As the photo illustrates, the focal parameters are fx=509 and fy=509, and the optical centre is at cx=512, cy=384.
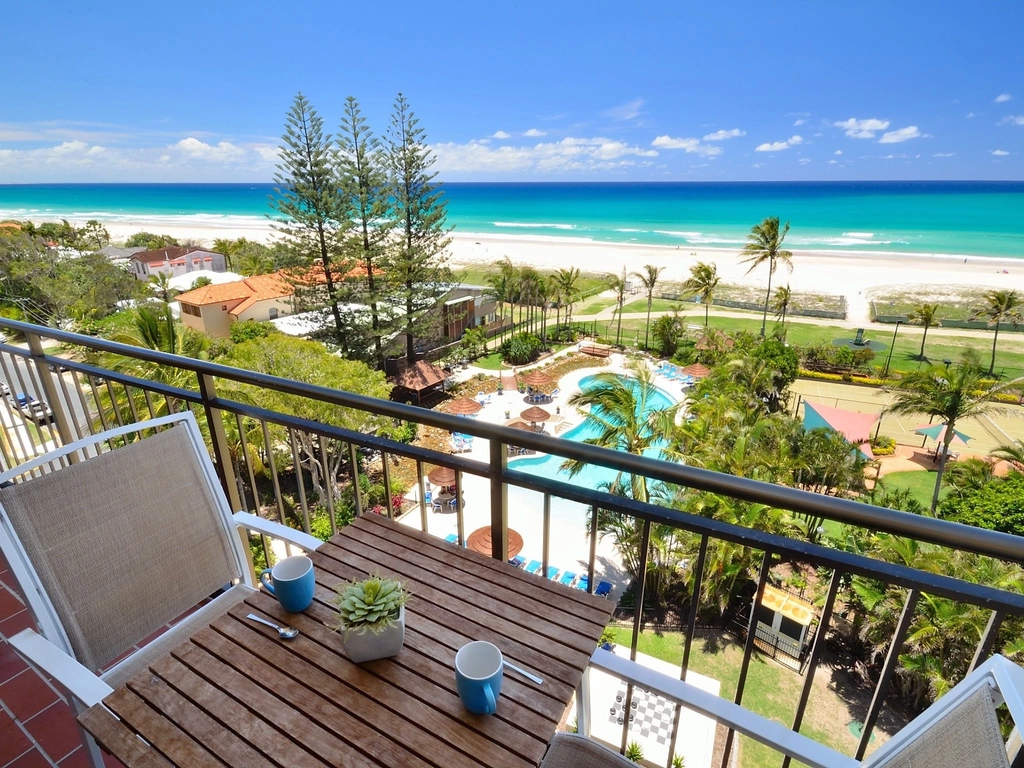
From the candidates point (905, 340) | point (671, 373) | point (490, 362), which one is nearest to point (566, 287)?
point (490, 362)

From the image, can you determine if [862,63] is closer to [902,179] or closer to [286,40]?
[286,40]

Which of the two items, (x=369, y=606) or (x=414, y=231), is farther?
(x=414, y=231)

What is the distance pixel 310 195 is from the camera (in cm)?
1822

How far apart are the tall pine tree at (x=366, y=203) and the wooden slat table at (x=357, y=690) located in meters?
19.4

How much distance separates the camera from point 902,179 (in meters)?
126

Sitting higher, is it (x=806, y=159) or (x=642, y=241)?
(x=806, y=159)

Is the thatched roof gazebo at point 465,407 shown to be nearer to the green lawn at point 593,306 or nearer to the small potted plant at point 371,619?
the small potted plant at point 371,619

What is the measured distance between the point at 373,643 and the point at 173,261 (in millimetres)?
43115

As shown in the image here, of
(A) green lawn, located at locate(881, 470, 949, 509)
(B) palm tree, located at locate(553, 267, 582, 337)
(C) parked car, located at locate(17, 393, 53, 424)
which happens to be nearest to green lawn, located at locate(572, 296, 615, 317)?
(B) palm tree, located at locate(553, 267, 582, 337)

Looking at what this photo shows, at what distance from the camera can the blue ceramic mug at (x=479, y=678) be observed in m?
0.88

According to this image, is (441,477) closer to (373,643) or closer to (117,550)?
(117,550)

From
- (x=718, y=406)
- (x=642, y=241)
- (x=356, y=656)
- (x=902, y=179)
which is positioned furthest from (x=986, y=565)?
(x=902, y=179)

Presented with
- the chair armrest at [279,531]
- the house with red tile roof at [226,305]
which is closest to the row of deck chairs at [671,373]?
the house with red tile roof at [226,305]

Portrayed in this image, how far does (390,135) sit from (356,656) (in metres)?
20.7
